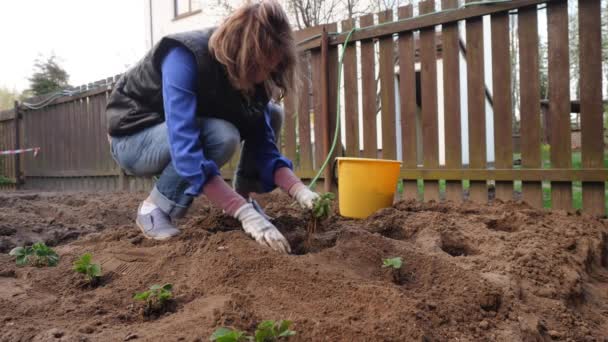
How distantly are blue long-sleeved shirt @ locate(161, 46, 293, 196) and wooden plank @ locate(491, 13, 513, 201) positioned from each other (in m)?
1.98

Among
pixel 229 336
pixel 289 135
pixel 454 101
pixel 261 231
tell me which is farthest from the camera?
pixel 289 135

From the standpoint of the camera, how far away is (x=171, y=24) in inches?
488

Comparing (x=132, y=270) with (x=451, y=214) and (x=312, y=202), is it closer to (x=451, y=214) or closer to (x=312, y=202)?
(x=312, y=202)

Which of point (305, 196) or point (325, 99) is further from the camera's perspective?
point (325, 99)

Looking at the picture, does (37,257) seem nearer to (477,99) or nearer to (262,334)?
(262,334)

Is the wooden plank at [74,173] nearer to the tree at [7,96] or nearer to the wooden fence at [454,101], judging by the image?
the wooden fence at [454,101]

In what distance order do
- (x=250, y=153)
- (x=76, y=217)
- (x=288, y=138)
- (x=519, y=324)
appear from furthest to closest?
(x=288, y=138), (x=76, y=217), (x=250, y=153), (x=519, y=324)

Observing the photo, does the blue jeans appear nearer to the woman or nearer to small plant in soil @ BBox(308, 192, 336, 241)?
the woman

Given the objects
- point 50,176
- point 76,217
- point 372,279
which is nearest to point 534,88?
point 372,279

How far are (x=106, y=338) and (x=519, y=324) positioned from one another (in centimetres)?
110

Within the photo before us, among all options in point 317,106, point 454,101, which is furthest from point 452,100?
point 317,106

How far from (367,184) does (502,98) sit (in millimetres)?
1060

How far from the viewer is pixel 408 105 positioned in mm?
3514

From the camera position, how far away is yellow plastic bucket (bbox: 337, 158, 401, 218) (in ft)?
9.38
